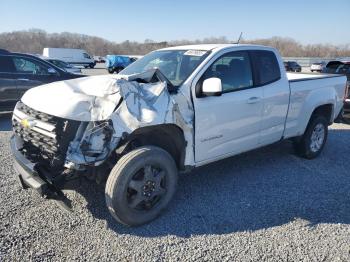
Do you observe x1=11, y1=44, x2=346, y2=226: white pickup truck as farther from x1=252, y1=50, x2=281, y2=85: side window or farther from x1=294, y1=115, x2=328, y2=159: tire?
x1=294, y1=115, x2=328, y2=159: tire

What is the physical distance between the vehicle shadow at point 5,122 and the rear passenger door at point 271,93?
5.67 m

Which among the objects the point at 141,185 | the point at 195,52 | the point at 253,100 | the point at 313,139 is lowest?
the point at 313,139

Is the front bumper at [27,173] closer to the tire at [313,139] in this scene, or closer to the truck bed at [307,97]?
the truck bed at [307,97]

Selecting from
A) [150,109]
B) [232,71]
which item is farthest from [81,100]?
[232,71]

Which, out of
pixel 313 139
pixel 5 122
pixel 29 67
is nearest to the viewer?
pixel 313 139

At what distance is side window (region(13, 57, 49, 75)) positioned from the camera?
8656mm

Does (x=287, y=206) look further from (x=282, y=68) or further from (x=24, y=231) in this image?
(x=24, y=231)

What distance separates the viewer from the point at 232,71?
174 inches

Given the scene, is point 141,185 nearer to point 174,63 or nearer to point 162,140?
point 162,140

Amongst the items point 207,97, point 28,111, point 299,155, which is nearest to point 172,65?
point 207,97

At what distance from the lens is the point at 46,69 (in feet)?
29.5

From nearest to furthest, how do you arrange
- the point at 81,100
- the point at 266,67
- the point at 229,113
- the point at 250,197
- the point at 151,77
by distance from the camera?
the point at 81,100
the point at 151,77
the point at 229,113
the point at 250,197
the point at 266,67

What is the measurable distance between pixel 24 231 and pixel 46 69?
6.55 m

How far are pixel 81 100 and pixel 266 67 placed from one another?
9.32ft
